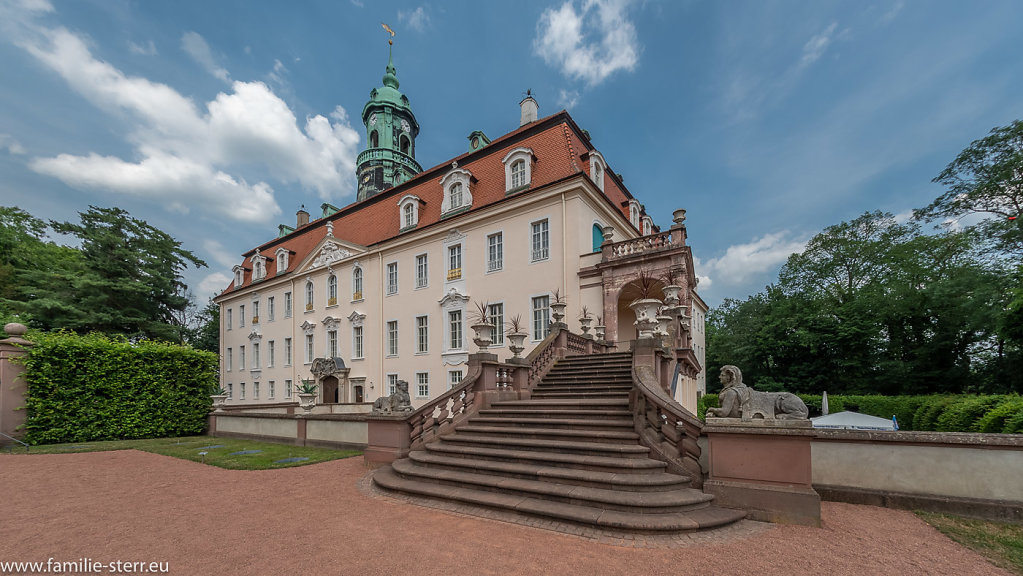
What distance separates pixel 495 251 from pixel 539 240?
2.19 m

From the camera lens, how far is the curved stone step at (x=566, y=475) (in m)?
4.76

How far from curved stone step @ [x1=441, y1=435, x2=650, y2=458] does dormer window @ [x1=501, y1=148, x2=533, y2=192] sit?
11.3 metres

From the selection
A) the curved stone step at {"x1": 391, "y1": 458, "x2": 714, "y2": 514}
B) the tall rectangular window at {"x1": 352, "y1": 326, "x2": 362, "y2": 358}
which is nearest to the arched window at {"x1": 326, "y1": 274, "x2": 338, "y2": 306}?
the tall rectangular window at {"x1": 352, "y1": 326, "x2": 362, "y2": 358}

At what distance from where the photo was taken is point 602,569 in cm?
338

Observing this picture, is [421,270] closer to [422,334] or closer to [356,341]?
[422,334]

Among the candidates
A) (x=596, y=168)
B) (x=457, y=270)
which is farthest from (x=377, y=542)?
(x=596, y=168)

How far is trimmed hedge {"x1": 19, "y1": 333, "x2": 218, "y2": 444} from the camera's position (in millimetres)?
11969

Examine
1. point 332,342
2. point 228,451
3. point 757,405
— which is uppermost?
point 332,342

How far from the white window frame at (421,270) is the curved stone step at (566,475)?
13367 millimetres

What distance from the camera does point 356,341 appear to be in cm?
2169

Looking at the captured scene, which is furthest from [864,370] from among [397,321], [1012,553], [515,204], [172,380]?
[172,380]

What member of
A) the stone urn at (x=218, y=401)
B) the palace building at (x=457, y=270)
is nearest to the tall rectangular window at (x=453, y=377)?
the palace building at (x=457, y=270)

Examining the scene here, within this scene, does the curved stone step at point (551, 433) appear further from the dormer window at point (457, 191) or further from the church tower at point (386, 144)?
the church tower at point (386, 144)

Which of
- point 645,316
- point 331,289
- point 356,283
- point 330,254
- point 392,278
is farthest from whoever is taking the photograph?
point 331,289
